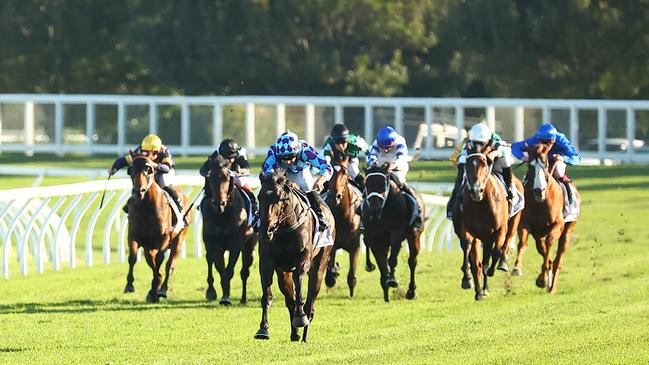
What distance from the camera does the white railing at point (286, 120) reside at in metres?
38.6

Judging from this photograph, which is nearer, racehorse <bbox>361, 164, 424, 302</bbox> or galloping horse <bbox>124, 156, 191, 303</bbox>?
galloping horse <bbox>124, 156, 191, 303</bbox>

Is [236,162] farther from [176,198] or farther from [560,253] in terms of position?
[560,253]

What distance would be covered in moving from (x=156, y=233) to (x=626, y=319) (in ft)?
14.8

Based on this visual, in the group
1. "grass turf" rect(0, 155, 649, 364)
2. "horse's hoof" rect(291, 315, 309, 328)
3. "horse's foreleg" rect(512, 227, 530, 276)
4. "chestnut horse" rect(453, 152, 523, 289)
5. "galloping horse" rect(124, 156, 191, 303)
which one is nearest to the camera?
"grass turf" rect(0, 155, 649, 364)

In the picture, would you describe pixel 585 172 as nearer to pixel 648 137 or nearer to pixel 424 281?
pixel 648 137

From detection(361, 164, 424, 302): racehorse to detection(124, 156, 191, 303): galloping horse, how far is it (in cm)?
174

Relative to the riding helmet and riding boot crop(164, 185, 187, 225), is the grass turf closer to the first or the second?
riding boot crop(164, 185, 187, 225)

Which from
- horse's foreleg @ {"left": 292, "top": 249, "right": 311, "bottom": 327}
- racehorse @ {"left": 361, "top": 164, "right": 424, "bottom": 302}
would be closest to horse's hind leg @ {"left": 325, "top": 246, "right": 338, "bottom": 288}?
racehorse @ {"left": 361, "top": 164, "right": 424, "bottom": 302}

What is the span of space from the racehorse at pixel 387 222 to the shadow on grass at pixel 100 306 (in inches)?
56.6

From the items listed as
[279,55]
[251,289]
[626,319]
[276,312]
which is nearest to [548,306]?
[626,319]

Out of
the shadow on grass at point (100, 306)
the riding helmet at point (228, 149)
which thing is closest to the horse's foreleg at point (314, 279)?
the shadow on grass at point (100, 306)

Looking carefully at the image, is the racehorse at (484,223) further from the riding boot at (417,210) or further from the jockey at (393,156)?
the jockey at (393,156)

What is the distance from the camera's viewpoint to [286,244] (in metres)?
11.1

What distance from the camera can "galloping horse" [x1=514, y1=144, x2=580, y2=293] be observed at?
15.6 metres
